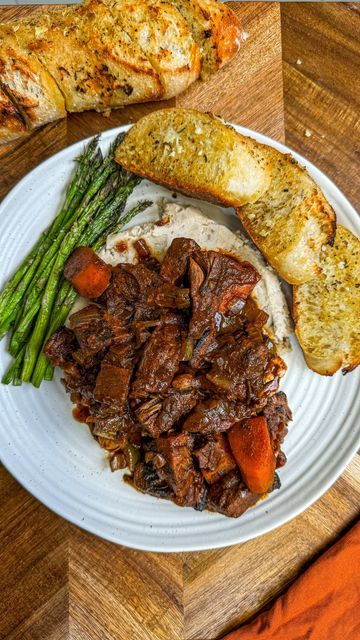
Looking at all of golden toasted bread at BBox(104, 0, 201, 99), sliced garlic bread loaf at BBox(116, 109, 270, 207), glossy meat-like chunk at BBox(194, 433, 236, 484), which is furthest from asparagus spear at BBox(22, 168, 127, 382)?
glossy meat-like chunk at BBox(194, 433, 236, 484)

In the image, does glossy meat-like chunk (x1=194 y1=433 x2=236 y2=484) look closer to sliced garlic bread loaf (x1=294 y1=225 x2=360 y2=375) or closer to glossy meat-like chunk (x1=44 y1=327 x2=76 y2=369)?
sliced garlic bread loaf (x1=294 y1=225 x2=360 y2=375)

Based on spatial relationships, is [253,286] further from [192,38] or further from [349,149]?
[192,38]

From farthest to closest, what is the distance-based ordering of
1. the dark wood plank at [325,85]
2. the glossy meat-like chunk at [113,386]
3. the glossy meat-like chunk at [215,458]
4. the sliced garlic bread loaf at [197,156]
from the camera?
the dark wood plank at [325,85], the sliced garlic bread loaf at [197,156], the glossy meat-like chunk at [215,458], the glossy meat-like chunk at [113,386]

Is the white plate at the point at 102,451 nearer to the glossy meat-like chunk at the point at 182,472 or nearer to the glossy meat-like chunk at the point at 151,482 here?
the glossy meat-like chunk at the point at 151,482

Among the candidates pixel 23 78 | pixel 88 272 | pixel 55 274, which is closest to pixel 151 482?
pixel 88 272

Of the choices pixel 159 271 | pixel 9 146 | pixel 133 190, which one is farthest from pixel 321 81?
pixel 9 146

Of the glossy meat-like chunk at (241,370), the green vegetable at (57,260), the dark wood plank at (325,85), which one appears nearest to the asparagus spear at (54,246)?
the green vegetable at (57,260)

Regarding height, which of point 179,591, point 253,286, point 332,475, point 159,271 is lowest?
point 179,591

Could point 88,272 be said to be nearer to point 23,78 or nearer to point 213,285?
point 213,285
